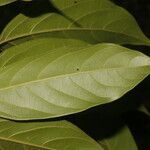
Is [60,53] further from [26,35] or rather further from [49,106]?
[26,35]

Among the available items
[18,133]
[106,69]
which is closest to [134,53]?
[106,69]

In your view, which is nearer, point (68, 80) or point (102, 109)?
point (68, 80)

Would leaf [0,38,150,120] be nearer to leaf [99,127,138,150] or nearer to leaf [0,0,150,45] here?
leaf [0,0,150,45]

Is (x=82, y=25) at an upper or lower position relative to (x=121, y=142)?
→ upper

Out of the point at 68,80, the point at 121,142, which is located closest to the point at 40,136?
the point at 68,80

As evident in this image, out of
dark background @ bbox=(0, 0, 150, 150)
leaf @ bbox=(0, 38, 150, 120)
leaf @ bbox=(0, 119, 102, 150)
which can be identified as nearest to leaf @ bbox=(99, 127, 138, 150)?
dark background @ bbox=(0, 0, 150, 150)

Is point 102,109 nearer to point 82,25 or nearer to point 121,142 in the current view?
point 121,142
